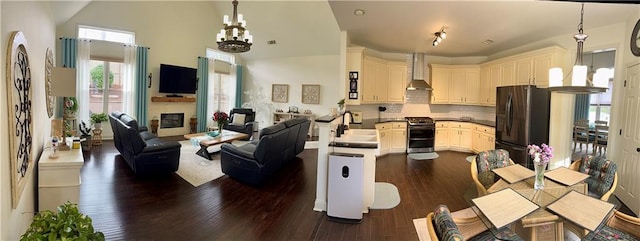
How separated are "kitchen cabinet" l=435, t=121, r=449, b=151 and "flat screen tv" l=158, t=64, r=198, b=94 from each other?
6.86 metres

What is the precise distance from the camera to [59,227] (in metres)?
1.40

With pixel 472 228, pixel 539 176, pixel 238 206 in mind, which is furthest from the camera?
pixel 238 206

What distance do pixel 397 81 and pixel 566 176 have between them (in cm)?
405

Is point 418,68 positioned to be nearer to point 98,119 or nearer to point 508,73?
point 508,73

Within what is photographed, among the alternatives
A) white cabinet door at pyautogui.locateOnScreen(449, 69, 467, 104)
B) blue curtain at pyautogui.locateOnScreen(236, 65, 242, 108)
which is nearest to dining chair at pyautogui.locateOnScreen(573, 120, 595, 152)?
white cabinet door at pyautogui.locateOnScreen(449, 69, 467, 104)

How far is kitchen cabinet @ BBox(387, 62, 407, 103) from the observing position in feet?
20.4

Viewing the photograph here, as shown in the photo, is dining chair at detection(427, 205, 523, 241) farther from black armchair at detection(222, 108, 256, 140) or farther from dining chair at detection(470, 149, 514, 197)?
black armchair at detection(222, 108, 256, 140)

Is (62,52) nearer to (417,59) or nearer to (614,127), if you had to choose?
(417,59)

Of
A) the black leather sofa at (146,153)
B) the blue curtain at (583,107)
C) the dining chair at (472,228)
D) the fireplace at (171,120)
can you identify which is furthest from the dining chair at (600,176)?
the fireplace at (171,120)

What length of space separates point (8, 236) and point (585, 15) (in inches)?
241

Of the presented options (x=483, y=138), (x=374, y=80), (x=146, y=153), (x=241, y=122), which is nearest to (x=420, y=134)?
(x=483, y=138)

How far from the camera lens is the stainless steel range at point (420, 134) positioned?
6297mm

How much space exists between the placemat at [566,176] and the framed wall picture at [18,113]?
4079mm

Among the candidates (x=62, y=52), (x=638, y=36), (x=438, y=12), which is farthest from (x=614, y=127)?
(x=62, y=52)
